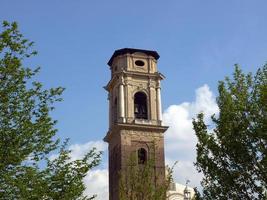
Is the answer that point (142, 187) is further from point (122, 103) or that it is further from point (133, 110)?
point (133, 110)

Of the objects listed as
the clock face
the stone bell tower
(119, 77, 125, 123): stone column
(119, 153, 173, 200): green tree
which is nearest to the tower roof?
the stone bell tower

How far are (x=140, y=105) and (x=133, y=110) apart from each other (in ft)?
5.58

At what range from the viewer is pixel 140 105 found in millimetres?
55375

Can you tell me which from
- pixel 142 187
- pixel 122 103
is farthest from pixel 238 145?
pixel 122 103

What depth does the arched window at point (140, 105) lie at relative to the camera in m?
54.7

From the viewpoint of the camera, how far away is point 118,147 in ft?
174

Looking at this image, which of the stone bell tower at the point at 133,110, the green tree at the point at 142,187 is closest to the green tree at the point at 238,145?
the green tree at the point at 142,187

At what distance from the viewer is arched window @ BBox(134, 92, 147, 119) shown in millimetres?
54688

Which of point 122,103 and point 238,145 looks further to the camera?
point 122,103

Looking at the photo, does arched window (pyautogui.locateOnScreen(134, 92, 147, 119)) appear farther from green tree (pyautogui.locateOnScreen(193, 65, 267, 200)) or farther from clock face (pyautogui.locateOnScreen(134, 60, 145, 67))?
green tree (pyautogui.locateOnScreen(193, 65, 267, 200))

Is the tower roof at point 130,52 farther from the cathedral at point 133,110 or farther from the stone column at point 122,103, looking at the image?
the stone column at point 122,103

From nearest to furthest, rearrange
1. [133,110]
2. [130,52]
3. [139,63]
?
1. [133,110]
2. [130,52]
3. [139,63]

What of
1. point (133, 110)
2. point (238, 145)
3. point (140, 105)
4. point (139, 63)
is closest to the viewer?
point (238, 145)

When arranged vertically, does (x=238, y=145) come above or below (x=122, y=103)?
below
